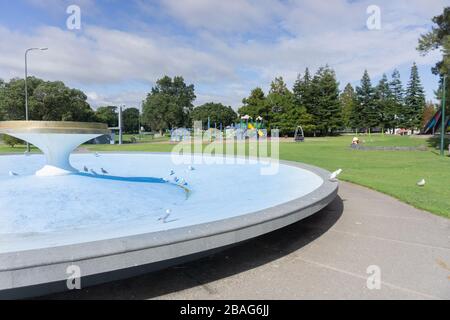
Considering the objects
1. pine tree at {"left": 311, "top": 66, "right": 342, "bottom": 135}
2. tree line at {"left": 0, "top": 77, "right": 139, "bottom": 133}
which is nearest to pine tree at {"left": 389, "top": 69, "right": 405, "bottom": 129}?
pine tree at {"left": 311, "top": 66, "right": 342, "bottom": 135}

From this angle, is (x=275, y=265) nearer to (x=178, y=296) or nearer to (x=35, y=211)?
(x=178, y=296)

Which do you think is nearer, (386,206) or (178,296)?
(178,296)

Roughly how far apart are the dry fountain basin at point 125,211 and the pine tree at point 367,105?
235 feet

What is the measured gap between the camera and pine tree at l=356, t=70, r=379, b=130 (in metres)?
76.3

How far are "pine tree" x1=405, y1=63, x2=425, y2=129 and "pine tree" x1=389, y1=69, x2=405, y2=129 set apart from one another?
121cm

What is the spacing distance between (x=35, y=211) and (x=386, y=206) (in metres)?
7.63

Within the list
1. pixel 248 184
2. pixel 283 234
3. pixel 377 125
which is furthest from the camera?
pixel 377 125

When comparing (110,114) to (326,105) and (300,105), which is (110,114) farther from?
(326,105)

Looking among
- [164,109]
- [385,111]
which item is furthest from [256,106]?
[385,111]

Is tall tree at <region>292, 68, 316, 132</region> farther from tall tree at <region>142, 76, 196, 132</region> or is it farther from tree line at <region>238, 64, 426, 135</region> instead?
tall tree at <region>142, 76, 196, 132</region>

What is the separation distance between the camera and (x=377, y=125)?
7819cm

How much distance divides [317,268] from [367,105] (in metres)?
81.7
